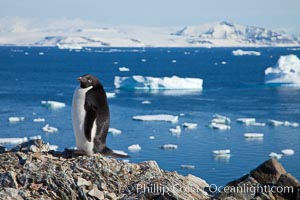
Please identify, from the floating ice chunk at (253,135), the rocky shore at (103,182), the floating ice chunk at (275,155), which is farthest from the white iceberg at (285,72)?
the rocky shore at (103,182)

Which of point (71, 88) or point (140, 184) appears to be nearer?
point (140, 184)

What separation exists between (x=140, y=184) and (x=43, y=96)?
43564 mm

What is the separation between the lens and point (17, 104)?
4428 cm

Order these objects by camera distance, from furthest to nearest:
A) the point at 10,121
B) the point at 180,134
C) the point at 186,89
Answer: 1. the point at 186,89
2. the point at 10,121
3. the point at 180,134

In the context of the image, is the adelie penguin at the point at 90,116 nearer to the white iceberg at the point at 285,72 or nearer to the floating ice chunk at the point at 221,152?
the floating ice chunk at the point at 221,152

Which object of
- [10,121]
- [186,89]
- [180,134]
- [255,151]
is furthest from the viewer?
[186,89]

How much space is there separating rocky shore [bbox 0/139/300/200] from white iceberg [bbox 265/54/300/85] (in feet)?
156

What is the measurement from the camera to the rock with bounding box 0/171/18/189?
250 inches

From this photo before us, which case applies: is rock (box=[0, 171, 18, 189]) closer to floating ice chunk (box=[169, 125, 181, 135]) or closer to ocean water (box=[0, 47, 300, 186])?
ocean water (box=[0, 47, 300, 186])

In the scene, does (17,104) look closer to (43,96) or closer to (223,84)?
(43,96)

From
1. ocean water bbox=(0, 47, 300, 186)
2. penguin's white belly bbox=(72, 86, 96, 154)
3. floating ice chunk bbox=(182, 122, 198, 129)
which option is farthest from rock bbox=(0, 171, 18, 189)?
floating ice chunk bbox=(182, 122, 198, 129)

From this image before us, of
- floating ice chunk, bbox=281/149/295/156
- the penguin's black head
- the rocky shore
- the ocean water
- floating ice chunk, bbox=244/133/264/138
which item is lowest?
the ocean water

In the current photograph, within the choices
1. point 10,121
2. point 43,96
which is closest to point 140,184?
point 10,121

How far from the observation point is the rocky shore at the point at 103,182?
6.40m
